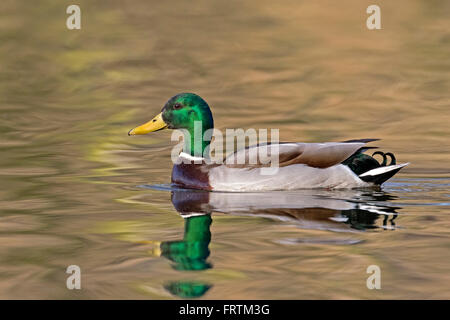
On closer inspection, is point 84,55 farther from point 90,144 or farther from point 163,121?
point 163,121

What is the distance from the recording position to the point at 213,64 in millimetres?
16969

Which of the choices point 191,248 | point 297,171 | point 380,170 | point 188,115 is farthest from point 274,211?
point 188,115

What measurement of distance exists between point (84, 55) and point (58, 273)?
1215 cm

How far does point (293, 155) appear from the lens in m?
8.99

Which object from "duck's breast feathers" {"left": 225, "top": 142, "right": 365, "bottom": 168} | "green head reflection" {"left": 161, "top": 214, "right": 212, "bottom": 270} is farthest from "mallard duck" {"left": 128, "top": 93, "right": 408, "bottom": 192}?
"green head reflection" {"left": 161, "top": 214, "right": 212, "bottom": 270}

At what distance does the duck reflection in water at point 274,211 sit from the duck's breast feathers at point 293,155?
342mm

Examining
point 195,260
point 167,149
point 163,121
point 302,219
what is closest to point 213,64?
point 167,149

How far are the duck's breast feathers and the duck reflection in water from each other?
342mm

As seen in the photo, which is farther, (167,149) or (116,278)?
(167,149)

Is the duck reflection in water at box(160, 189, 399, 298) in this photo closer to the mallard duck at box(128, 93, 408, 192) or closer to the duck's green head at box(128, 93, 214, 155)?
the mallard duck at box(128, 93, 408, 192)

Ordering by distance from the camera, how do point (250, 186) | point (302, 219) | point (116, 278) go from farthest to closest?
point (250, 186) → point (302, 219) → point (116, 278)

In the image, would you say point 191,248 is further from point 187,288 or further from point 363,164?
point 363,164

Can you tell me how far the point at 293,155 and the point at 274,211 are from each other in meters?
Result: 1.38

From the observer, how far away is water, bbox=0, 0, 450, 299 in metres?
5.76
